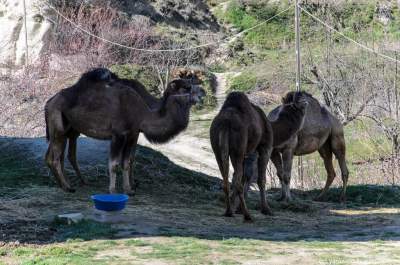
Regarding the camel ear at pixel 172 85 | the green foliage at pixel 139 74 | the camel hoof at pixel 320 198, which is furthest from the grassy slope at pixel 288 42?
the camel ear at pixel 172 85

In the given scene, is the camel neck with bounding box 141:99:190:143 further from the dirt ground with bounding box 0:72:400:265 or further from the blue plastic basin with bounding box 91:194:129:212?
the blue plastic basin with bounding box 91:194:129:212

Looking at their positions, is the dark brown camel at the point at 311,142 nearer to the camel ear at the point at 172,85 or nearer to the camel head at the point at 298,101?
the camel head at the point at 298,101

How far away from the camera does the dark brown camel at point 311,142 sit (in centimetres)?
1462

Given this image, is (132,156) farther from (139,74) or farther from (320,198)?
(139,74)

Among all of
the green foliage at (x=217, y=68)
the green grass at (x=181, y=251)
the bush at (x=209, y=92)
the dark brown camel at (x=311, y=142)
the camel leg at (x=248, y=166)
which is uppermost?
the green foliage at (x=217, y=68)

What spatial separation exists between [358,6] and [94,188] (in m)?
37.3

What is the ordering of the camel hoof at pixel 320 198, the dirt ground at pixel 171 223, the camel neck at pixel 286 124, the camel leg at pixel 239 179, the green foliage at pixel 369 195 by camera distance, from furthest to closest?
the camel hoof at pixel 320 198 < the green foliage at pixel 369 195 < the camel neck at pixel 286 124 < the camel leg at pixel 239 179 < the dirt ground at pixel 171 223

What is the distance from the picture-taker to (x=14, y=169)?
48.4 ft

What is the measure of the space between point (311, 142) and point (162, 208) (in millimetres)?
4624

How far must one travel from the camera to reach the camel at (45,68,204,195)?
13.0 m

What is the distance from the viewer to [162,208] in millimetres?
12164

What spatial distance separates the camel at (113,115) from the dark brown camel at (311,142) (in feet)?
6.17

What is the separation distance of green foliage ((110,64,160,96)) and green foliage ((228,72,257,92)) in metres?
4.17

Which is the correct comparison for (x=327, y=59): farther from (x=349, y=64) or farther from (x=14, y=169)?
(x=14, y=169)
